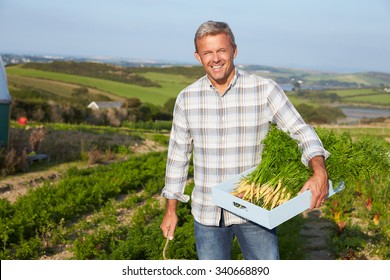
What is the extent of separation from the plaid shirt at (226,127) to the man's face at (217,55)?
114mm

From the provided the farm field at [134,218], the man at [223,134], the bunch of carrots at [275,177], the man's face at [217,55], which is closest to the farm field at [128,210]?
the farm field at [134,218]

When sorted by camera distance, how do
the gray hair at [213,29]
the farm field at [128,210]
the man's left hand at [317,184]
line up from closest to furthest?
the man's left hand at [317,184] < the gray hair at [213,29] < the farm field at [128,210]

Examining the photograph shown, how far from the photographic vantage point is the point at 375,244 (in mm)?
6098

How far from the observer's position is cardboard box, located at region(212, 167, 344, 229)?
2.71 meters

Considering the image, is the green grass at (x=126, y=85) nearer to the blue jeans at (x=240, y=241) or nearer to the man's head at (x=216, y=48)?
the blue jeans at (x=240, y=241)

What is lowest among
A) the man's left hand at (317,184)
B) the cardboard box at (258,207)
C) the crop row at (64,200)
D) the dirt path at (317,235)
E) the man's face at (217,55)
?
the dirt path at (317,235)

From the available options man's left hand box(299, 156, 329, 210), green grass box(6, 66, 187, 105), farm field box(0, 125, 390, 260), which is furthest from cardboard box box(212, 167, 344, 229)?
green grass box(6, 66, 187, 105)

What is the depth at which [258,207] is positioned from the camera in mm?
2730

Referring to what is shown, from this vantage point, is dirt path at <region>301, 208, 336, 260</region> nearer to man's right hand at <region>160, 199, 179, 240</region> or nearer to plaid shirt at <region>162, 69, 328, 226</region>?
man's right hand at <region>160, 199, 179, 240</region>

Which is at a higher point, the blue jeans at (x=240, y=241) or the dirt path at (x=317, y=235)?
the blue jeans at (x=240, y=241)

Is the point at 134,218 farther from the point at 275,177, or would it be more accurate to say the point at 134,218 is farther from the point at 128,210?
the point at 275,177

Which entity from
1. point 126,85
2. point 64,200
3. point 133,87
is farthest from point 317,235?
point 126,85

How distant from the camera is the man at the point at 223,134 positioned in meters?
2.85

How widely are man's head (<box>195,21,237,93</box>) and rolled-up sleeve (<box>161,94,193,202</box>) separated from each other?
0.32 meters
